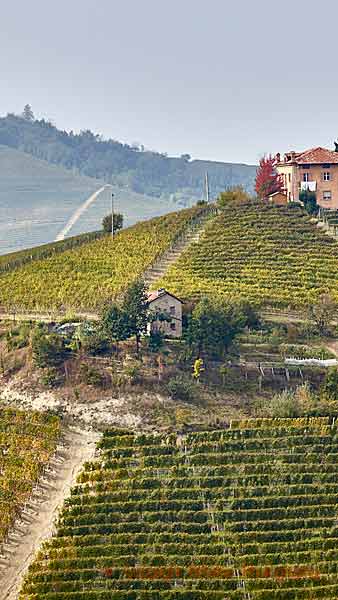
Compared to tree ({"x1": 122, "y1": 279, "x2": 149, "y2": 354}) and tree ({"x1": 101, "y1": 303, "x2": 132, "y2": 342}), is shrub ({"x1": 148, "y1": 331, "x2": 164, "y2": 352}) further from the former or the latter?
tree ({"x1": 101, "y1": 303, "x2": 132, "y2": 342})

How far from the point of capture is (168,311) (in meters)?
50.0

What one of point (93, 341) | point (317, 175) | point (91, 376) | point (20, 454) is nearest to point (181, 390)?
point (91, 376)

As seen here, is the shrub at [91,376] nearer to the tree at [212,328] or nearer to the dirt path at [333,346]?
the tree at [212,328]

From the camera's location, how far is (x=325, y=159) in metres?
68.2

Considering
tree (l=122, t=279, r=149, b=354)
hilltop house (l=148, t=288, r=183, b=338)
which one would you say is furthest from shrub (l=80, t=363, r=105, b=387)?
hilltop house (l=148, t=288, r=183, b=338)

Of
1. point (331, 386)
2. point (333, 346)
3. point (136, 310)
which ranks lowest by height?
point (331, 386)

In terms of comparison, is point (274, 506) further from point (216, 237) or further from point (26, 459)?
point (216, 237)

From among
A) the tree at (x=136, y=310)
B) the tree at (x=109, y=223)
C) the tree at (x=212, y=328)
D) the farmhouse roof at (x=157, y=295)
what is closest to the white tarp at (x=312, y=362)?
the tree at (x=212, y=328)

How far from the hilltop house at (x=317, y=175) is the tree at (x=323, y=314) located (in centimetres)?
1757

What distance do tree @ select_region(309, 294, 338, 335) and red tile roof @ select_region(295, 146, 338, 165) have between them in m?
18.6

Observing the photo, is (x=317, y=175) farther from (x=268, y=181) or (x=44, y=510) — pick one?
(x=44, y=510)

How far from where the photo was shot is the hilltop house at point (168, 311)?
49.8 meters

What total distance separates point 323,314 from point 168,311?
8517 millimetres

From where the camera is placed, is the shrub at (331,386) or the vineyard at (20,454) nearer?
the vineyard at (20,454)
